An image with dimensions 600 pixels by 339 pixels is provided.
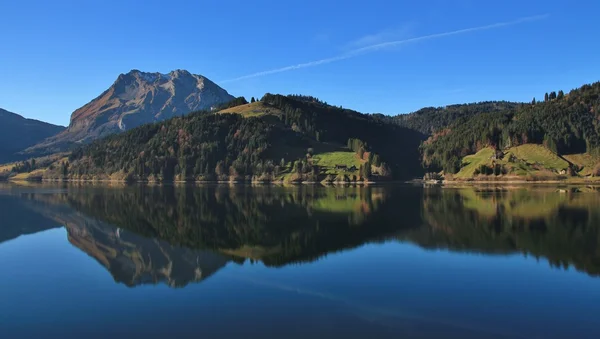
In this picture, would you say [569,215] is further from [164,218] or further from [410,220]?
[164,218]

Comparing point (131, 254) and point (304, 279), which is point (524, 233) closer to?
point (304, 279)

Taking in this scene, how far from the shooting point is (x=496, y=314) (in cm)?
2217

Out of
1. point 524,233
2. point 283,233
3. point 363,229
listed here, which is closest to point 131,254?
point 283,233

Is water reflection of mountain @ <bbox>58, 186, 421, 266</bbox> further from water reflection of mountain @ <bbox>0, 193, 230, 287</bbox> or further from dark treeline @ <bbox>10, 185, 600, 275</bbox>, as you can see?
water reflection of mountain @ <bbox>0, 193, 230, 287</bbox>

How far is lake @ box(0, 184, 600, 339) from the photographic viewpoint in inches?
818

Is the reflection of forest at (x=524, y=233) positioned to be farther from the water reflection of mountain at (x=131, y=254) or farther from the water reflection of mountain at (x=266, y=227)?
the water reflection of mountain at (x=131, y=254)

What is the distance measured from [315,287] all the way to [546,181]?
199 meters

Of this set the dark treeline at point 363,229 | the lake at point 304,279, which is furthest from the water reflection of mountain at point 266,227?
the lake at point 304,279

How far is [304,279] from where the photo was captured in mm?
Answer: 29750

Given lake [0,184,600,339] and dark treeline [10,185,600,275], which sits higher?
dark treeline [10,185,600,275]

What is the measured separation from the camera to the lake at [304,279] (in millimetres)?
20781

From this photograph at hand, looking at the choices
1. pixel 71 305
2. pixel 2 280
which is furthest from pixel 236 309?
pixel 2 280

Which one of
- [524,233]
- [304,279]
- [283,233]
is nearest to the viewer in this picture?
[304,279]

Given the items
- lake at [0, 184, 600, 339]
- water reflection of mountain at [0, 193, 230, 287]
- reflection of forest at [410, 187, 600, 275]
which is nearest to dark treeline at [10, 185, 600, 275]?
reflection of forest at [410, 187, 600, 275]
